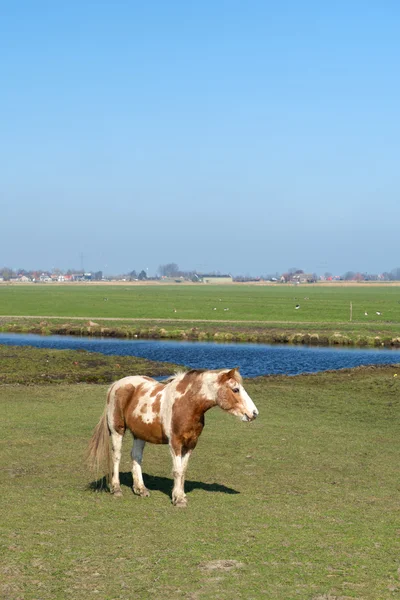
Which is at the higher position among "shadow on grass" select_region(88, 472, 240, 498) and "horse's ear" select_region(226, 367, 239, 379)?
"horse's ear" select_region(226, 367, 239, 379)

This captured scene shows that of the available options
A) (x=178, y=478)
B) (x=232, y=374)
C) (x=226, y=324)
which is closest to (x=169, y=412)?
(x=178, y=478)

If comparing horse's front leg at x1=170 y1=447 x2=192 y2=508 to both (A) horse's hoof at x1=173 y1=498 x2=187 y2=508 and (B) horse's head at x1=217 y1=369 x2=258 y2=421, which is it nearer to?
(A) horse's hoof at x1=173 y1=498 x2=187 y2=508

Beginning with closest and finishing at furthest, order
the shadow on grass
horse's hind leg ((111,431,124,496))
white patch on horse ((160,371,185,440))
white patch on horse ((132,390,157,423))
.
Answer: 1. white patch on horse ((160,371,185,440))
2. white patch on horse ((132,390,157,423))
3. horse's hind leg ((111,431,124,496))
4. the shadow on grass

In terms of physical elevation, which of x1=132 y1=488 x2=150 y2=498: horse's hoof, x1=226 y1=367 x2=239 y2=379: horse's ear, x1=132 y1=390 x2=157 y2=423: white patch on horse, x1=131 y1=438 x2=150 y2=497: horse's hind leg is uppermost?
x1=226 y1=367 x2=239 y2=379: horse's ear

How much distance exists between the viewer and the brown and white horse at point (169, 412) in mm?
13000

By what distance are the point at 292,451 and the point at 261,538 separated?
716cm

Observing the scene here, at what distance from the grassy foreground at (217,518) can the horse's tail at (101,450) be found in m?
0.52

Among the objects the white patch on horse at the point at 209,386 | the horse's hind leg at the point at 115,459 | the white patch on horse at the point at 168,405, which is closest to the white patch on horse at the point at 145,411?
the white patch on horse at the point at 168,405

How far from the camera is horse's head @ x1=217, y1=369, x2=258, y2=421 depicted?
506 inches

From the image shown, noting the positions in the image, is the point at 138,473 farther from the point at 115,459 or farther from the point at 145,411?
the point at 145,411

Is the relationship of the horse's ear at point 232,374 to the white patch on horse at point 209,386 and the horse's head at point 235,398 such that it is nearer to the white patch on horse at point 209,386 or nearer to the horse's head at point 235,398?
the horse's head at point 235,398

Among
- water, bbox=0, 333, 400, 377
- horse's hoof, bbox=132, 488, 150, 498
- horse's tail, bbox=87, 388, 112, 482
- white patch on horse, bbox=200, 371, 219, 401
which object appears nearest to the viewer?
white patch on horse, bbox=200, 371, 219, 401

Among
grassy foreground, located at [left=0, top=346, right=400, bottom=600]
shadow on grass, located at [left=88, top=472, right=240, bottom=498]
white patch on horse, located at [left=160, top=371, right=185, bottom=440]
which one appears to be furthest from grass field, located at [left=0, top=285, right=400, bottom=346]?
white patch on horse, located at [left=160, top=371, right=185, bottom=440]

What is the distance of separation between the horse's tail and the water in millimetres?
25180
